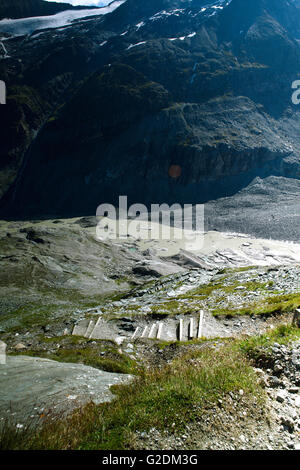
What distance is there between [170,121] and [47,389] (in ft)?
379

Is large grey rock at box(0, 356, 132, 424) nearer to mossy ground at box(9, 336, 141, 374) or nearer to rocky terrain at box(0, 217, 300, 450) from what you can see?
rocky terrain at box(0, 217, 300, 450)

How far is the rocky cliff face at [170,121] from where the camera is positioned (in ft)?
330

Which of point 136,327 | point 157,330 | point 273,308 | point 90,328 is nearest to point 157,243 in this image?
point 90,328

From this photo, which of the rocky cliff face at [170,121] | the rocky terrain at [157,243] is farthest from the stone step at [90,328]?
the rocky cliff face at [170,121]

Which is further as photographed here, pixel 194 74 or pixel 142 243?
pixel 194 74

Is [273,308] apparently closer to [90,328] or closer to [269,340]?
[269,340]

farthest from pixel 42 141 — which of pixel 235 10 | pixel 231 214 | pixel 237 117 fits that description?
pixel 235 10

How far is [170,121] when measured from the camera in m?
109

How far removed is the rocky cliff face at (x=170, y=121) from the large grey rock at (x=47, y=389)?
9155cm

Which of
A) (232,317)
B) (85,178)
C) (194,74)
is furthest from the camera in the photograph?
(194,74)

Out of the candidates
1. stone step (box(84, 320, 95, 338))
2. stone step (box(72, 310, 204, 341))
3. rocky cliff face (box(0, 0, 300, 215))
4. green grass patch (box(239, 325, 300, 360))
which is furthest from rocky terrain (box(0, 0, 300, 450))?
rocky cliff face (box(0, 0, 300, 215))

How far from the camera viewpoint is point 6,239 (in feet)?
171

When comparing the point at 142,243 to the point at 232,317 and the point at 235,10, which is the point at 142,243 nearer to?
the point at 232,317

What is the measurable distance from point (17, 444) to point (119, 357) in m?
7.58
